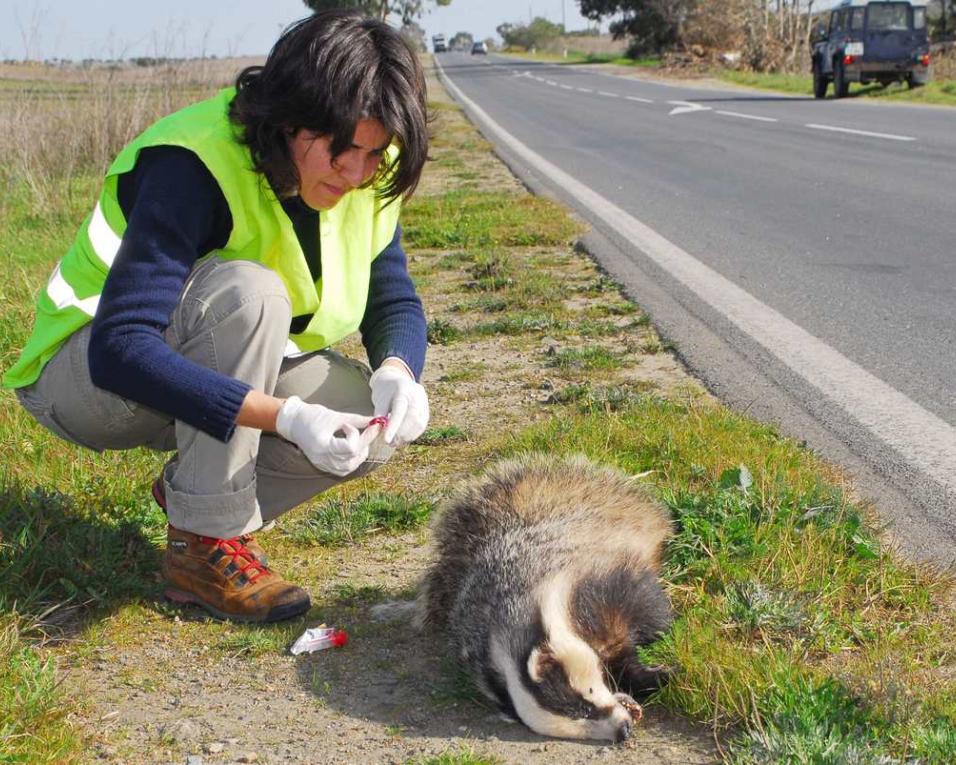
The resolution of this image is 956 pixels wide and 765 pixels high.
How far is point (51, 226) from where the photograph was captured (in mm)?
8828

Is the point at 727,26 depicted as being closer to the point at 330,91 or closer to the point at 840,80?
the point at 840,80

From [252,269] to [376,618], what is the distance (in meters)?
0.98

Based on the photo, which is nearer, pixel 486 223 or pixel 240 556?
pixel 240 556

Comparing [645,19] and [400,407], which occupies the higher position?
[645,19]

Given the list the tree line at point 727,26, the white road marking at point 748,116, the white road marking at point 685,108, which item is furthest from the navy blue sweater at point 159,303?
the tree line at point 727,26

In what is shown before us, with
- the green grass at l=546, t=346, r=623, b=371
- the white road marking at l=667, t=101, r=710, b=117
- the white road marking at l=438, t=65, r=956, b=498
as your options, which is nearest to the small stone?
the white road marking at l=438, t=65, r=956, b=498

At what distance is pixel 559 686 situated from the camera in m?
2.42

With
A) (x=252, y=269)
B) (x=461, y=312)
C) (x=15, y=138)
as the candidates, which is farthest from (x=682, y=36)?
(x=252, y=269)

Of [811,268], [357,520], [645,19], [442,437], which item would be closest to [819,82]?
[811,268]

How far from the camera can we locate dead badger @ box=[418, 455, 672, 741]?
243cm

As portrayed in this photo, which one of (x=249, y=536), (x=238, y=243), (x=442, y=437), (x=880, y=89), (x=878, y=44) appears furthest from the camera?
(x=880, y=89)

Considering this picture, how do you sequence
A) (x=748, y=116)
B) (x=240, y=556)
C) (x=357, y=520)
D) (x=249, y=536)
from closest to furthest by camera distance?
(x=240, y=556) < (x=249, y=536) < (x=357, y=520) < (x=748, y=116)

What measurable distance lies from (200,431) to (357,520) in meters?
0.79

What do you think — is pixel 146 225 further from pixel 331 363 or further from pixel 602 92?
pixel 602 92
